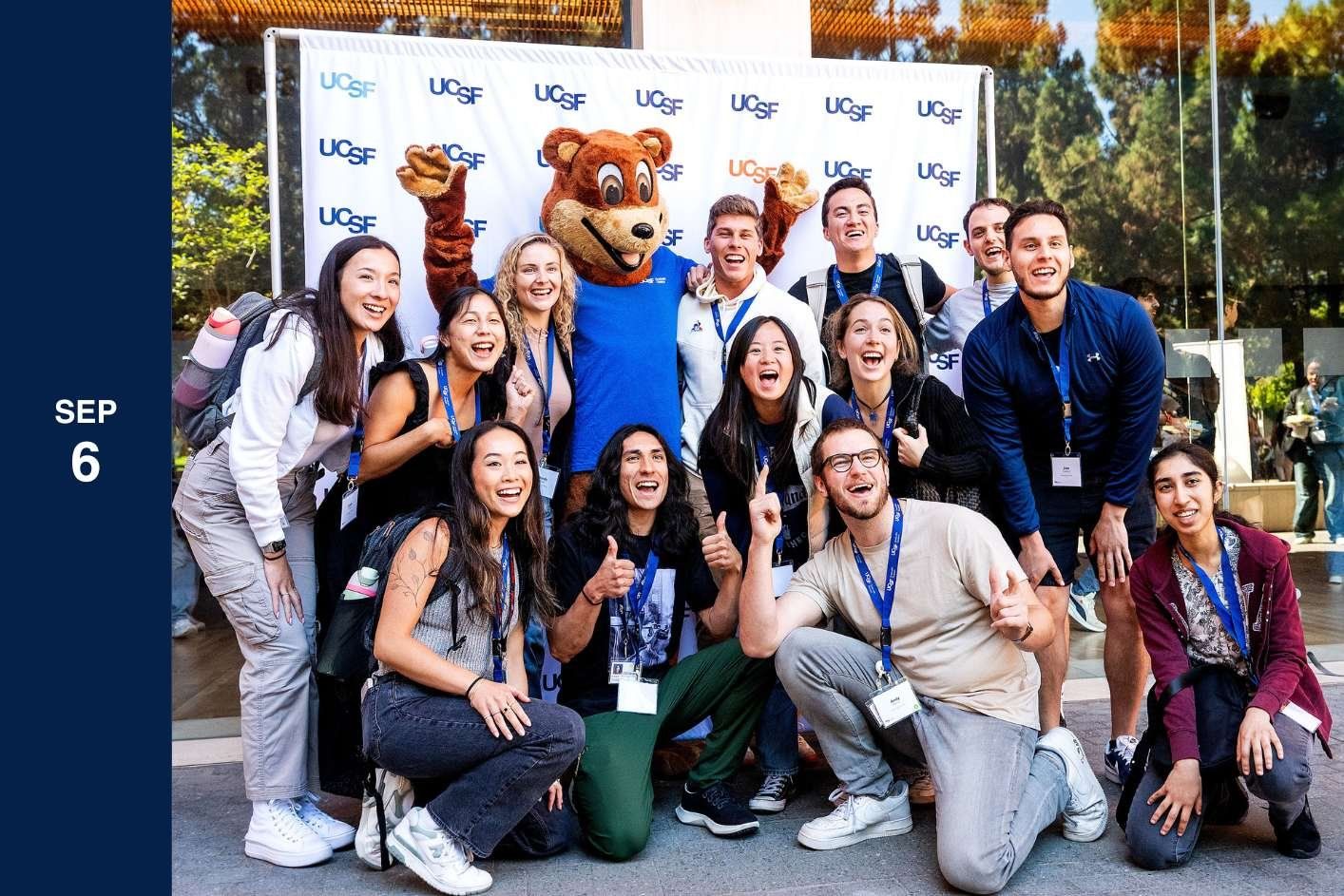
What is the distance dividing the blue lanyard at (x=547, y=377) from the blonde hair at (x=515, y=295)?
0.04 metres

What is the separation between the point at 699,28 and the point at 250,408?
9.64 ft

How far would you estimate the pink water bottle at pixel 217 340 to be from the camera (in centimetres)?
356

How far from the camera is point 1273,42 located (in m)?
6.56

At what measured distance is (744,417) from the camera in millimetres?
4004

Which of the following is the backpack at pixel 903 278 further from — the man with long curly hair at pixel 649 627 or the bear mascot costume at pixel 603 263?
the man with long curly hair at pixel 649 627

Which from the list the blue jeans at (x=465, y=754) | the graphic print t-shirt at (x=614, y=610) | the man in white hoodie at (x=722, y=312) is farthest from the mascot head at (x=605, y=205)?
the blue jeans at (x=465, y=754)

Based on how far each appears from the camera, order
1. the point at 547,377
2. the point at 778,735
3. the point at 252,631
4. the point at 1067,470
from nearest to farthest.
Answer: the point at 252,631
the point at 778,735
the point at 1067,470
the point at 547,377

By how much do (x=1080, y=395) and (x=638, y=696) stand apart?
1.79 meters

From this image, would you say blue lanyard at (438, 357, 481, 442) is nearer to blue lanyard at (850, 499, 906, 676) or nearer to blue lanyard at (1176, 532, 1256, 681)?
blue lanyard at (850, 499, 906, 676)

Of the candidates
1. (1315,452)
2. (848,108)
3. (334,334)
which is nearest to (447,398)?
(334,334)

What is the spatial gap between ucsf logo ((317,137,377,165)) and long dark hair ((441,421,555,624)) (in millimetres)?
1691

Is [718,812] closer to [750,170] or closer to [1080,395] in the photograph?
[1080,395]

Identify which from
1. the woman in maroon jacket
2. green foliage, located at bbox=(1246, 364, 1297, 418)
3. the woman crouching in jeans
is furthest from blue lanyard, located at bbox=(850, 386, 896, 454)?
green foliage, located at bbox=(1246, 364, 1297, 418)
